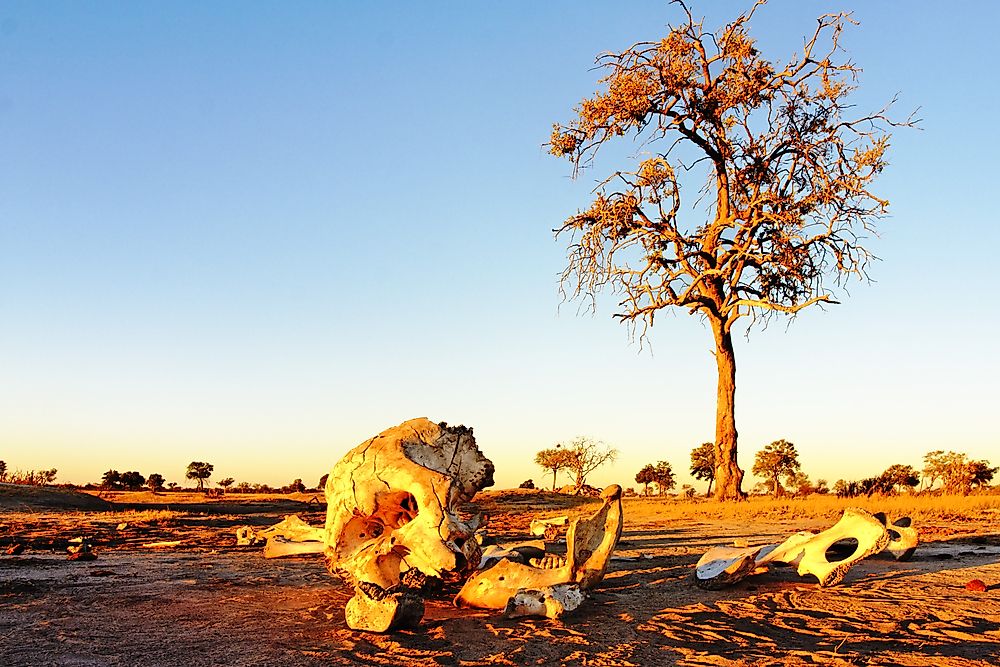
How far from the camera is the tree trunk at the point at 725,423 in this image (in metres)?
19.7

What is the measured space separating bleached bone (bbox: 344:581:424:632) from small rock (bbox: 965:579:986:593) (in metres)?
4.43

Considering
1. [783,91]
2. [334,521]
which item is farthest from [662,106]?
[334,521]

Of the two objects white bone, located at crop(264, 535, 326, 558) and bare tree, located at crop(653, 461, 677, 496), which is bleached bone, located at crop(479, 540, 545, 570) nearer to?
white bone, located at crop(264, 535, 326, 558)

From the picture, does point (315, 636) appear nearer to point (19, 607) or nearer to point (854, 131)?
point (19, 607)

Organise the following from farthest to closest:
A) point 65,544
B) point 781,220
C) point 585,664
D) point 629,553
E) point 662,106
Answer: point 662,106
point 781,220
point 65,544
point 629,553
point 585,664

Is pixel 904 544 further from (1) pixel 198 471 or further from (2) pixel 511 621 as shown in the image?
(1) pixel 198 471

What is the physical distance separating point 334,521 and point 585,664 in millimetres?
3201

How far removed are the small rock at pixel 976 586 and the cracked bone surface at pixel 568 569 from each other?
9.61 feet

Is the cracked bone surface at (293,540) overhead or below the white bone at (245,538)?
overhead

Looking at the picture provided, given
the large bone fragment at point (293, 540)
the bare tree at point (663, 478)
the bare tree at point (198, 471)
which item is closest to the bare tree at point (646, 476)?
the bare tree at point (663, 478)

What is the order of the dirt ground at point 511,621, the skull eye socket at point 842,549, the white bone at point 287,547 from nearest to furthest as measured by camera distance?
the dirt ground at point 511,621
the skull eye socket at point 842,549
the white bone at point 287,547

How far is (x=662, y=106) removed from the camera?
20.8 meters

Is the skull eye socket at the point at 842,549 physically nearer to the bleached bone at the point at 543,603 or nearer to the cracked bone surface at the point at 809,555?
the cracked bone surface at the point at 809,555

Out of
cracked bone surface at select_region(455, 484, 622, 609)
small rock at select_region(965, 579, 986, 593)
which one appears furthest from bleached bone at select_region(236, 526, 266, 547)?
small rock at select_region(965, 579, 986, 593)
